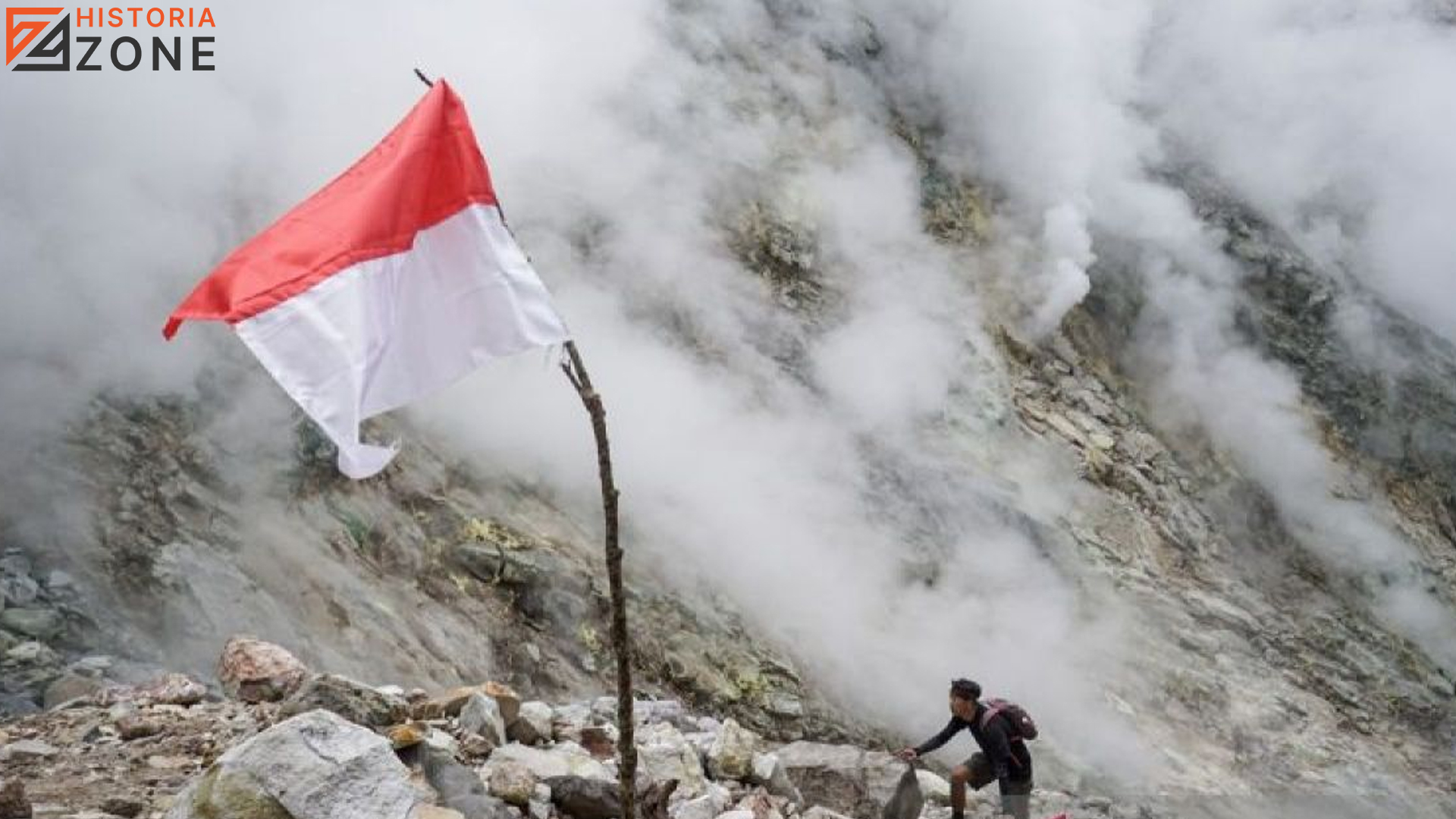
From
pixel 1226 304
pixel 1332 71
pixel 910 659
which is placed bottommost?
pixel 910 659

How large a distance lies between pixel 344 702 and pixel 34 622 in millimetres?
2456

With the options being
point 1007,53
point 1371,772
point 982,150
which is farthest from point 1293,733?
point 1007,53

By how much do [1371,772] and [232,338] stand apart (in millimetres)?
11038

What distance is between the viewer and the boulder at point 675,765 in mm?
4832

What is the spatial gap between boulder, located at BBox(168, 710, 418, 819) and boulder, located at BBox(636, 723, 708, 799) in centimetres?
131

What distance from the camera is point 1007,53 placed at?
17734 millimetres

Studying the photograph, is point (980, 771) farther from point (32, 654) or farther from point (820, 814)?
point (32, 654)

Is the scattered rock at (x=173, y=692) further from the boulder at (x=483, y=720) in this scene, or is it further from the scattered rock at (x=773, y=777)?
the scattered rock at (x=773, y=777)

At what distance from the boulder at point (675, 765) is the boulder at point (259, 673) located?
60.9 inches

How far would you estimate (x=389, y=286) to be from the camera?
313 centimetres

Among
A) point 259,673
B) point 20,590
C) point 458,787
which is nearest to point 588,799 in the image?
point 458,787

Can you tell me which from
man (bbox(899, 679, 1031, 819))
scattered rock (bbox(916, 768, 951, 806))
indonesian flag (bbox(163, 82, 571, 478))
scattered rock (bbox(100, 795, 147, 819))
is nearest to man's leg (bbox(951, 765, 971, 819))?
man (bbox(899, 679, 1031, 819))

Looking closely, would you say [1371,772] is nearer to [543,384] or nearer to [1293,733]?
[1293,733]

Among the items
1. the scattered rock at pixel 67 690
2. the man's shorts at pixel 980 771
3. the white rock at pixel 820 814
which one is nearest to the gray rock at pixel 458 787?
the white rock at pixel 820 814
